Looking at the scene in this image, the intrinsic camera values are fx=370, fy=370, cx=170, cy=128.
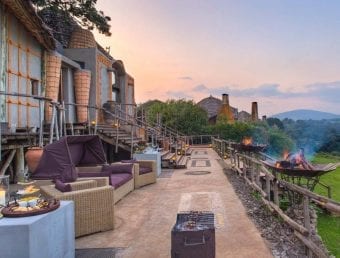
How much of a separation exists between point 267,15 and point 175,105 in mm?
17349

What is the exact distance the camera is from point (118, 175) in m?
9.10

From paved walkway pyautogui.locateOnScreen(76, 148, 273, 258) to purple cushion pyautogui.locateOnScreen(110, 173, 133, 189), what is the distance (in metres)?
0.40

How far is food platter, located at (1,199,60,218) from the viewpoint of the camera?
3.89 metres

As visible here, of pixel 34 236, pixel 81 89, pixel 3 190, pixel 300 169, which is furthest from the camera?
pixel 81 89

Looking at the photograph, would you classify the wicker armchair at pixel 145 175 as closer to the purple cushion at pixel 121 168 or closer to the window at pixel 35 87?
the purple cushion at pixel 121 168

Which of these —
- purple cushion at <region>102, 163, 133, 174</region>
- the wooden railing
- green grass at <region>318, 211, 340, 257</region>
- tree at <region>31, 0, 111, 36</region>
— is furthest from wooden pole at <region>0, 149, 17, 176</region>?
tree at <region>31, 0, 111, 36</region>

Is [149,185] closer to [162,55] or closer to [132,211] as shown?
[132,211]

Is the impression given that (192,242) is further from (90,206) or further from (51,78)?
(51,78)

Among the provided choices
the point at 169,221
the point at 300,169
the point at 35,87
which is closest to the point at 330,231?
the point at 300,169

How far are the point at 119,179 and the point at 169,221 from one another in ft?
7.57

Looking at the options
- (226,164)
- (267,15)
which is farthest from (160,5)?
(226,164)

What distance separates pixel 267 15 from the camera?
55.5 ft

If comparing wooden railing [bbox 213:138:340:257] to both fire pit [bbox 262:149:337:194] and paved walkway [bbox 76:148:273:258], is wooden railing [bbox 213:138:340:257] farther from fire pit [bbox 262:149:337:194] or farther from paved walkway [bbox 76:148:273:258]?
paved walkway [bbox 76:148:273:258]

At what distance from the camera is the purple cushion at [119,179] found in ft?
26.3
